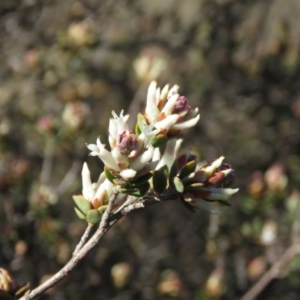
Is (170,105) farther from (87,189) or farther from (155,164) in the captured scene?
(87,189)

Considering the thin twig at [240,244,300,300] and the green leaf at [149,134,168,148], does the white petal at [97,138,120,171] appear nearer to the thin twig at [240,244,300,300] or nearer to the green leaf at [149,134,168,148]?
the green leaf at [149,134,168,148]

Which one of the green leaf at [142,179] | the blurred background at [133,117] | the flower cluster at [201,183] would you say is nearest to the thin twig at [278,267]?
the blurred background at [133,117]

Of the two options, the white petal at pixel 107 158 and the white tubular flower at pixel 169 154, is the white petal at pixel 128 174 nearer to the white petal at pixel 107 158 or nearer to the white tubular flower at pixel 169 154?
the white petal at pixel 107 158

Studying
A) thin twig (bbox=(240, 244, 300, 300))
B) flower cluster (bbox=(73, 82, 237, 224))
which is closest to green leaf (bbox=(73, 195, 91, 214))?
flower cluster (bbox=(73, 82, 237, 224))

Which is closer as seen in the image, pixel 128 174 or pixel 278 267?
pixel 128 174

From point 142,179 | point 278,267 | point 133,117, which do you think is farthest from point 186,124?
point 133,117

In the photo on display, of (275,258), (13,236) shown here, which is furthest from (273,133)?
(13,236)
